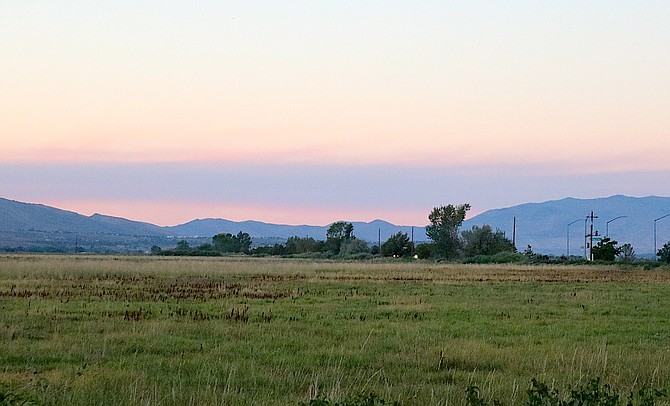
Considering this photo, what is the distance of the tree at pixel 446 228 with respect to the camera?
137625 millimetres

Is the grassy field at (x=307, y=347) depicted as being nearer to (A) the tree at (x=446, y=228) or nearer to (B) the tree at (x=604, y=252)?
(B) the tree at (x=604, y=252)

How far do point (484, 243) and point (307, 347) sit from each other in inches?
4810

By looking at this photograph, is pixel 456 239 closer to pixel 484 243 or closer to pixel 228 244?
pixel 484 243

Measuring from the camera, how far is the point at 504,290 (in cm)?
3881

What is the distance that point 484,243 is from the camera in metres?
136

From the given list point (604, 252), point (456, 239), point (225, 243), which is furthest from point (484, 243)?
point (225, 243)

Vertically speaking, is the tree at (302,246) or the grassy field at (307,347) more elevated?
the tree at (302,246)

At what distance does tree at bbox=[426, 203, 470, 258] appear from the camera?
13762 centimetres

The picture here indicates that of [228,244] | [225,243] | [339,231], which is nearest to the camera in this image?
[339,231]

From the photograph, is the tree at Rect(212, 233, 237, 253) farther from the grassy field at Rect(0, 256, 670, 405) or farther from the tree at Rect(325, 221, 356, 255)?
A: the grassy field at Rect(0, 256, 670, 405)

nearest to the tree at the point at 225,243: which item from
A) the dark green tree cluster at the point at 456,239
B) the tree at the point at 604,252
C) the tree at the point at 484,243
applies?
the dark green tree cluster at the point at 456,239

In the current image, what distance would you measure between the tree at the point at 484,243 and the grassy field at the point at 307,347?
10586 centimetres

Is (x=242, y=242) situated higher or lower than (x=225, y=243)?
higher

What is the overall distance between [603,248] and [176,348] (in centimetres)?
11122
